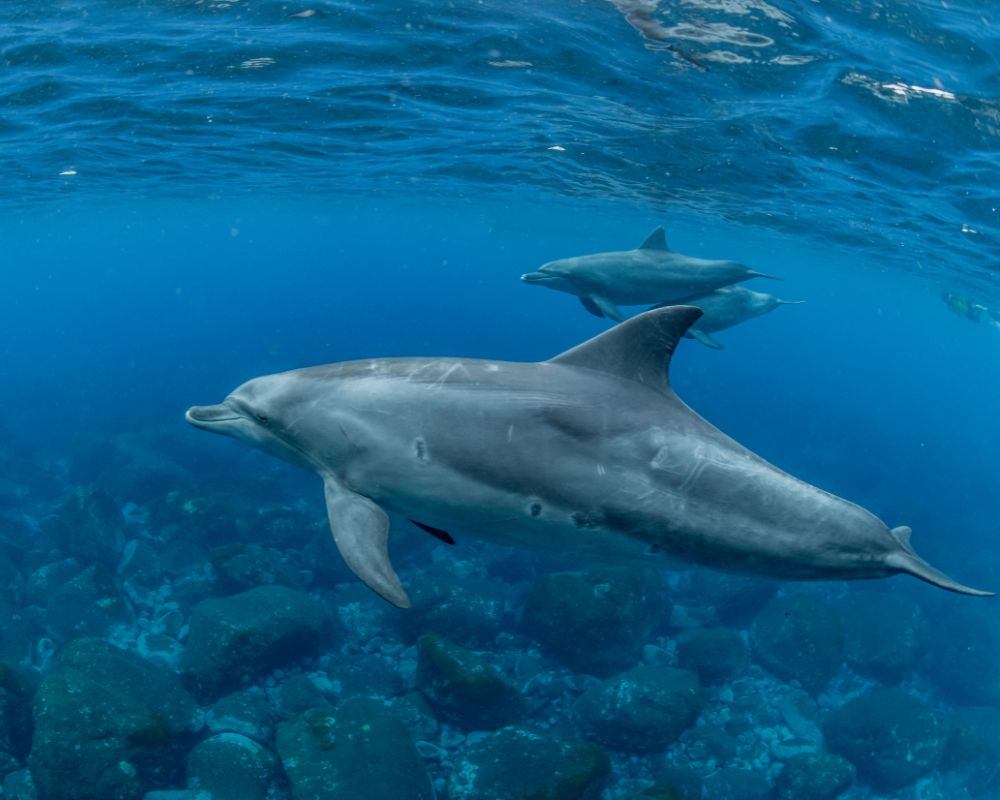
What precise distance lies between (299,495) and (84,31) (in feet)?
43.3

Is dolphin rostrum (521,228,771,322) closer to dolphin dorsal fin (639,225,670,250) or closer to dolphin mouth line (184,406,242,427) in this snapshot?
dolphin dorsal fin (639,225,670,250)

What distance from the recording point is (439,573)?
56.8 ft

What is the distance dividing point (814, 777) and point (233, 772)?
9.45m

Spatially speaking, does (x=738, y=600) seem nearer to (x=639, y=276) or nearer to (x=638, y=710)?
(x=638, y=710)

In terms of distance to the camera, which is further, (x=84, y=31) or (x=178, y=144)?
(x=178, y=144)

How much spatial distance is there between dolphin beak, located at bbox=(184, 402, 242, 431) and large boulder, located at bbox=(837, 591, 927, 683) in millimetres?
16067

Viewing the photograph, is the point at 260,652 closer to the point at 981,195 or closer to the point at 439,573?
the point at 439,573

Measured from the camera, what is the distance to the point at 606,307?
42.4 ft

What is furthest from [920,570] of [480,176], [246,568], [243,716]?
[480,176]

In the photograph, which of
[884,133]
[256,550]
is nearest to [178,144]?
[256,550]

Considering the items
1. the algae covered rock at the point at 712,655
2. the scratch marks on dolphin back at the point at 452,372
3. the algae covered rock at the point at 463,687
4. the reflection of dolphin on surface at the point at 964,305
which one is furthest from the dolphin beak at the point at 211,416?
the reflection of dolphin on surface at the point at 964,305

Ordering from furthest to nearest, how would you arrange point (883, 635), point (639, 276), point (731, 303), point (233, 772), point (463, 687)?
point (883, 635) → point (731, 303) → point (639, 276) → point (463, 687) → point (233, 772)

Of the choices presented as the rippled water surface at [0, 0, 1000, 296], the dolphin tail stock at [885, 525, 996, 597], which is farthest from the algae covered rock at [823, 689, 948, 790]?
the dolphin tail stock at [885, 525, 996, 597]

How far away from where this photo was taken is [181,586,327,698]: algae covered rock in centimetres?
1259
